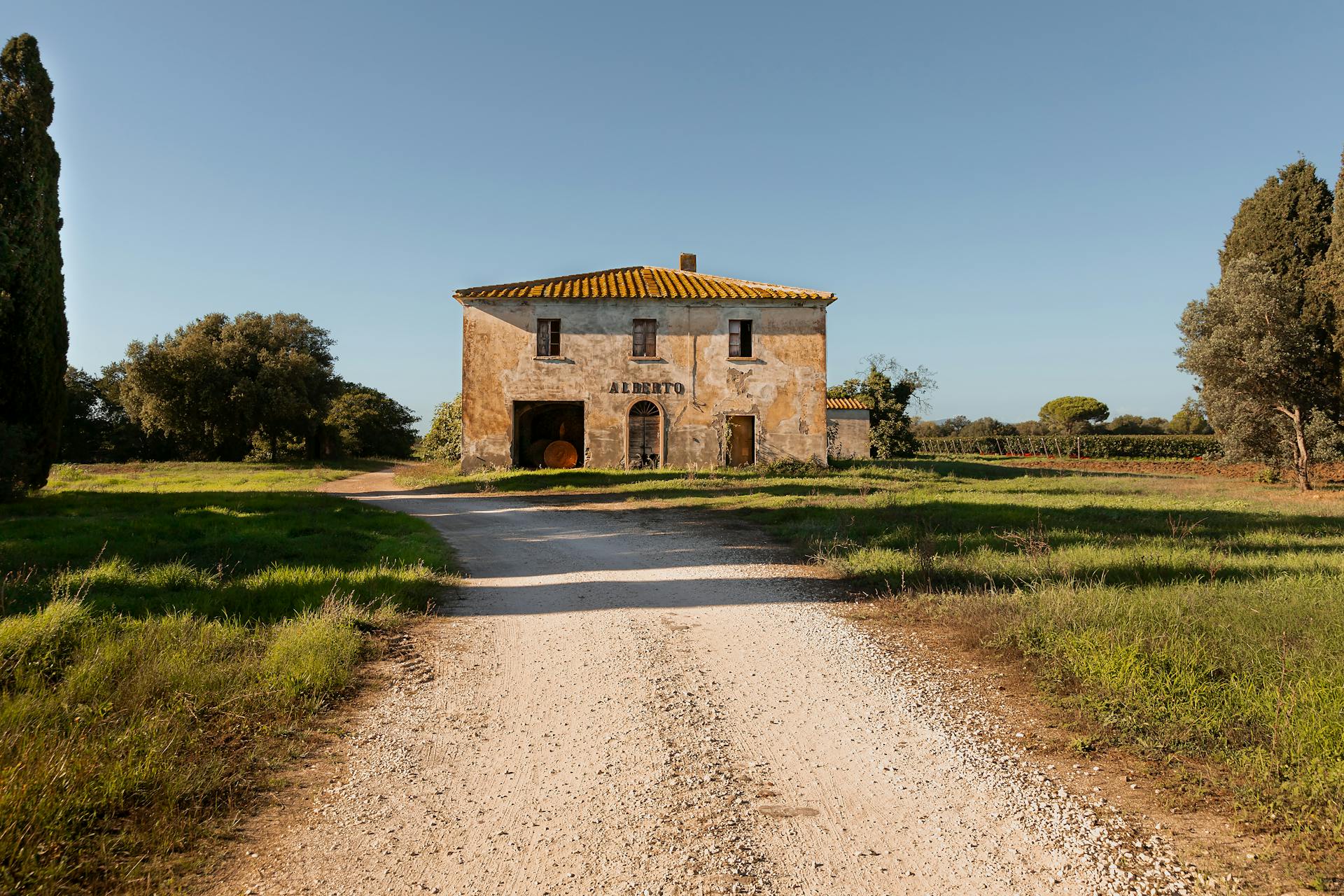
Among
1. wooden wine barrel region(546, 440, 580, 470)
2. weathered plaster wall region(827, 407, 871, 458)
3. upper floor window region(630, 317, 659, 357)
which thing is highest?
upper floor window region(630, 317, 659, 357)

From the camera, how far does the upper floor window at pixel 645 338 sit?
1044 inches

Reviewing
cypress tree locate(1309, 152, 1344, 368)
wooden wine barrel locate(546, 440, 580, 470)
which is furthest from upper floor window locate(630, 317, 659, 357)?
cypress tree locate(1309, 152, 1344, 368)

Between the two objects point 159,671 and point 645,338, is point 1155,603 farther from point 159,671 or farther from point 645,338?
point 645,338

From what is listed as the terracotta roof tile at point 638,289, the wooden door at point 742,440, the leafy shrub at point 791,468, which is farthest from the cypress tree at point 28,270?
the wooden door at point 742,440

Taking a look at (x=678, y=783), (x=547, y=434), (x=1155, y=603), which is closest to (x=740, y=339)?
(x=547, y=434)

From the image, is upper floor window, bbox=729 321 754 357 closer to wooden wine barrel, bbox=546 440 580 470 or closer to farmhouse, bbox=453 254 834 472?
farmhouse, bbox=453 254 834 472

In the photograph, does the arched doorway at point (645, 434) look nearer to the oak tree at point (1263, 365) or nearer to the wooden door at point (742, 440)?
the wooden door at point (742, 440)

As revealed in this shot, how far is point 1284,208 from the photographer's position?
84.3ft

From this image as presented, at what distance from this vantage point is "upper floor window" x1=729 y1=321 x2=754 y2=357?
2675 cm

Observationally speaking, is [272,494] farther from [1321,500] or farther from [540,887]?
→ [1321,500]

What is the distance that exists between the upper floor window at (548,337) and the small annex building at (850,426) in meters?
17.4

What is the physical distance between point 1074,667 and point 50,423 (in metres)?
19.9

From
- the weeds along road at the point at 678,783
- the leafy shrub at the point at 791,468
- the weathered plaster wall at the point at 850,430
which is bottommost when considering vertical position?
the weeds along road at the point at 678,783

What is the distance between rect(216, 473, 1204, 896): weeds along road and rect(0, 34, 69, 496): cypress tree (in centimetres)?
1464
